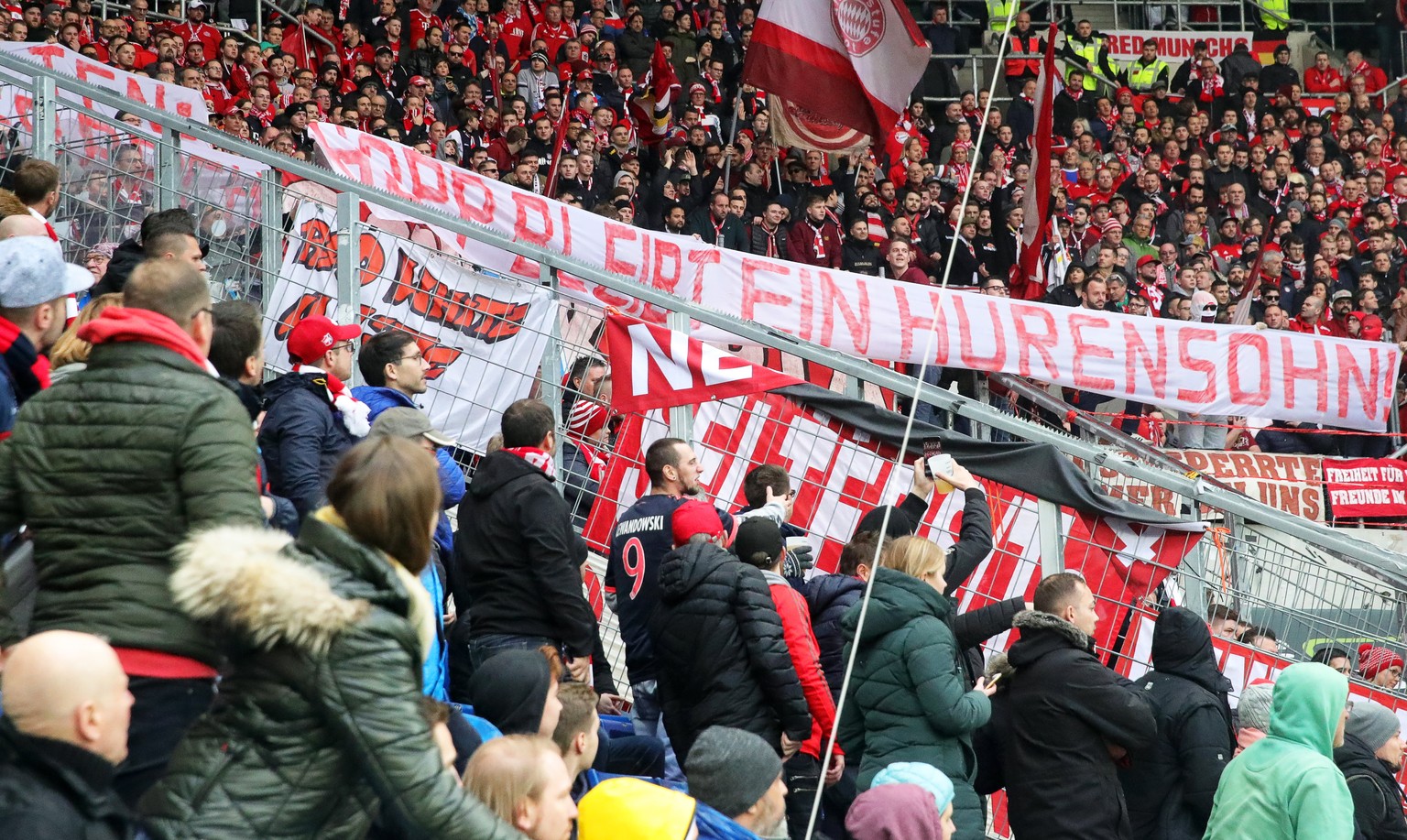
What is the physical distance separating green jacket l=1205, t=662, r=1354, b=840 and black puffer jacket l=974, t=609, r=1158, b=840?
430 mm

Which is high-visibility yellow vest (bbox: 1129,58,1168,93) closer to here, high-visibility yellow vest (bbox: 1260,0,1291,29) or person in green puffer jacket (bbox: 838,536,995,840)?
high-visibility yellow vest (bbox: 1260,0,1291,29)

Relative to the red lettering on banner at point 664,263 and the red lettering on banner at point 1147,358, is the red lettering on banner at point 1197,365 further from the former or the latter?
the red lettering on banner at point 664,263

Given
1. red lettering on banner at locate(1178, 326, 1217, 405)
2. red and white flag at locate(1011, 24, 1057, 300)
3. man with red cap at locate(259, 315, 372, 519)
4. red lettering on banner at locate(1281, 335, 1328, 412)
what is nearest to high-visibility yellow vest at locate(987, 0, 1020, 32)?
red and white flag at locate(1011, 24, 1057, 300)

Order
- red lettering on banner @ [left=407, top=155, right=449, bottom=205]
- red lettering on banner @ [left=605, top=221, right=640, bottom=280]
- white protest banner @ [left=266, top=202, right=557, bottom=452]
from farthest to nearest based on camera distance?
red lettering on banner @ [left=605, top=221, right=640, bottom=280]
red lettering on banner @ [left=407, top=155, right=449, bottom=205]
white protest banner @ [left=266, top=202, right=557, bottom=452]

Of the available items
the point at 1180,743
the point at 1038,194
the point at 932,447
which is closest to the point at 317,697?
the point at 1180,743

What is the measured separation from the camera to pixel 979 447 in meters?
6.63

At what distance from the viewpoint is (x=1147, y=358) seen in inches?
476

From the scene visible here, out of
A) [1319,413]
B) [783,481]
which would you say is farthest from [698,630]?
[1319,413]

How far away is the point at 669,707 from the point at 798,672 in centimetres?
43

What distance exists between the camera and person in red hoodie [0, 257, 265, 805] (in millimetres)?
3084

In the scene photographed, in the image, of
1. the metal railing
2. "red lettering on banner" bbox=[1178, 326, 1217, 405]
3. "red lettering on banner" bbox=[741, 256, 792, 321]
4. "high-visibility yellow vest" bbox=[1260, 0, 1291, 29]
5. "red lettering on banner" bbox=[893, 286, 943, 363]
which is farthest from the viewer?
"high-visibility yellow vest" bbox=[1260, 0, 1291, 29]

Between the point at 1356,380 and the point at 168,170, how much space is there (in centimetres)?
957

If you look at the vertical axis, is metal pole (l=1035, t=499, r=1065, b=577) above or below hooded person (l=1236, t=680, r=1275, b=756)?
above

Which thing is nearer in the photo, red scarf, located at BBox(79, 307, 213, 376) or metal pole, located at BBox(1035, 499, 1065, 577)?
red scarf, located at BBox(79, 307, 213, 376)
